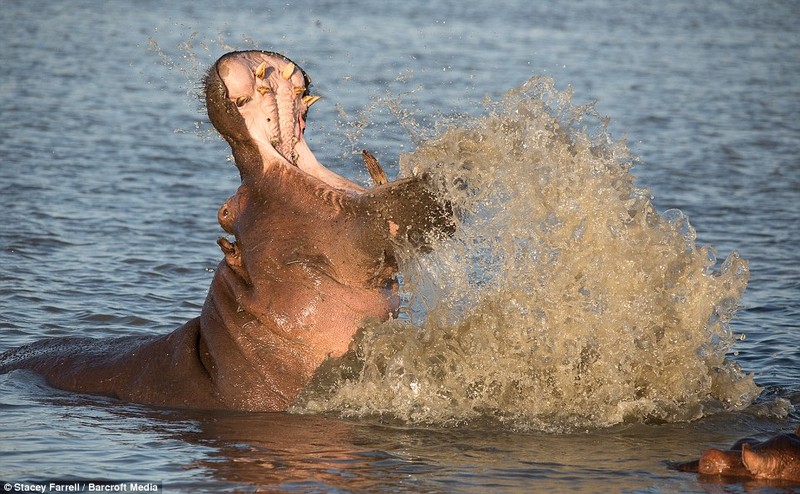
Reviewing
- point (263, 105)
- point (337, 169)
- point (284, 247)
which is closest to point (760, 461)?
point (284, 247)

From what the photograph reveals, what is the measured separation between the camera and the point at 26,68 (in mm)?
20375

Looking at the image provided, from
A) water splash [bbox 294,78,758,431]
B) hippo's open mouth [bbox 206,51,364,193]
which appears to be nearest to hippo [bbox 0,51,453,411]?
hippo's open mouth [bbox 206,51,364,193]

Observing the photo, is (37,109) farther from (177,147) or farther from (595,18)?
(595,18)

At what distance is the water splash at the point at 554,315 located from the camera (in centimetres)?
616

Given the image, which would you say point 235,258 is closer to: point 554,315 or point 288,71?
point 288,71

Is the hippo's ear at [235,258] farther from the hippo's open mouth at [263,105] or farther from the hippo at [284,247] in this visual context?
the hippo's open mouth at [263,105]

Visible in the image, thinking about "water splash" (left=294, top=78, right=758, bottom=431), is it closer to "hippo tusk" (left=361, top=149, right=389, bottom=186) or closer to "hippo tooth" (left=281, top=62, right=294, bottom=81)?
"hippo tusk" (left=361, top=149, right=389, bottom=186)

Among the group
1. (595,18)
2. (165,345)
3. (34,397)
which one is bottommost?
(34,397)

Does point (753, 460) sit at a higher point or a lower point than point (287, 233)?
lower

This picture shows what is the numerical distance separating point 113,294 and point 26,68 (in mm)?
12416

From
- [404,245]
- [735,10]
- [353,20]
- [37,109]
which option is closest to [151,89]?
[37,109]

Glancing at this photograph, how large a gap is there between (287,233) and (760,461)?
7.55 feet

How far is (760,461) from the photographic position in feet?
17.2

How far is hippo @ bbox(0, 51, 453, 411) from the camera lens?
565 centimetres
